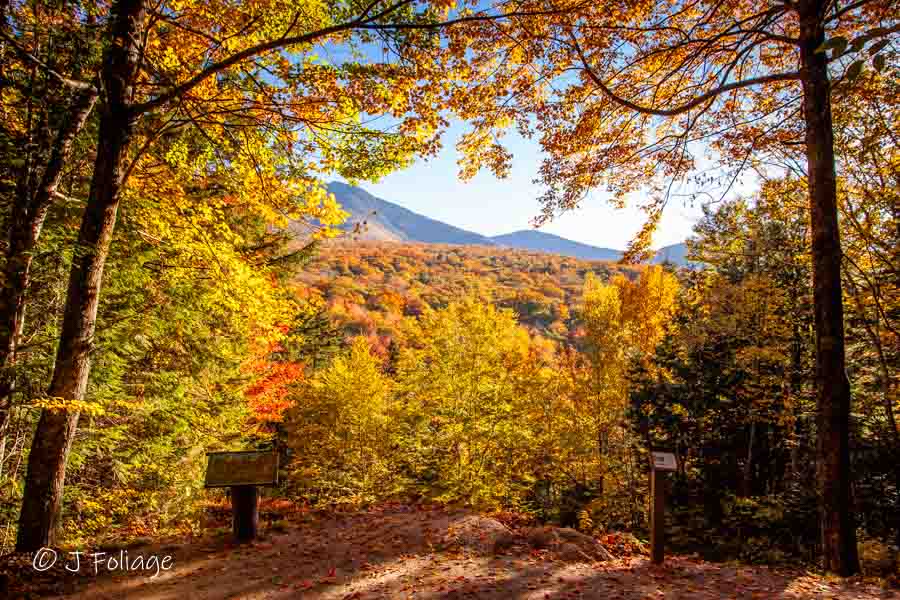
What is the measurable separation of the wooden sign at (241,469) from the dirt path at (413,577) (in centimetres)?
86

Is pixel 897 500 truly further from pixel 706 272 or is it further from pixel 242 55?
pixel 242 55

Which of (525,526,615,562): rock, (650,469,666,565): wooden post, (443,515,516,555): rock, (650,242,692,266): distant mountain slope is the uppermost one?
(650,242,692,266): distant mountain slope

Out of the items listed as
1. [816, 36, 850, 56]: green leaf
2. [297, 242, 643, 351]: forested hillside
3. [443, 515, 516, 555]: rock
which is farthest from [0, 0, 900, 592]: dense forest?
[297, 242, 643, 351]: forested hillside

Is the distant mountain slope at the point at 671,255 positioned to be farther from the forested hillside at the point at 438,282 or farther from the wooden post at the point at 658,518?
the forested hillside at the point at 438,282

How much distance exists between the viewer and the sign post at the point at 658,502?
567 centimetres

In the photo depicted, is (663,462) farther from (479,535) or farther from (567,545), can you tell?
(479,535)

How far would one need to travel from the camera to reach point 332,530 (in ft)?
22.9

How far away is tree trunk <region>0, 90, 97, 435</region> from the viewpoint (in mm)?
4598

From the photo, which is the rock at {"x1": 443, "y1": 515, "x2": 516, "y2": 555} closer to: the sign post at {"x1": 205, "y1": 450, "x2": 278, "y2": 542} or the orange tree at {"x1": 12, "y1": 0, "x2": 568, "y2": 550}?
the sign post at {"x1": 205, "y1": 450, "x2": 278, "y2": 542}

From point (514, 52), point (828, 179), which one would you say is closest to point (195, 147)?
point (514, 52)

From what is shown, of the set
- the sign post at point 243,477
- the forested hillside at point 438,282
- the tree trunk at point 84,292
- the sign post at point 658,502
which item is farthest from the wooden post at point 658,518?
the forested hillside at point 438,282

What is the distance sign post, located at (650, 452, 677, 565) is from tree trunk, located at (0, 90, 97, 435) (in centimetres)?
742

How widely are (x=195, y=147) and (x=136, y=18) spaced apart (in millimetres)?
1621

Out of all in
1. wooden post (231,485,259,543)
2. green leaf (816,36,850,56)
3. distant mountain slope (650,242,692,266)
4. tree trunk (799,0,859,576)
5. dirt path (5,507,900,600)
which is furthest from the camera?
distant mountain slope (650,242,692,266)
